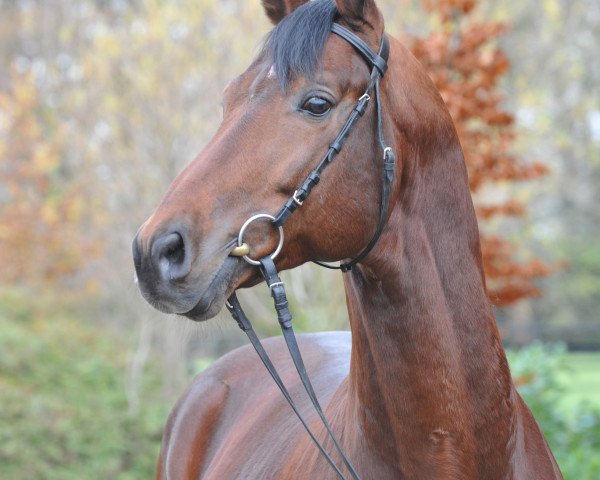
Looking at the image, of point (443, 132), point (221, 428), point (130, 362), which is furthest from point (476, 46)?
point (130, 362)

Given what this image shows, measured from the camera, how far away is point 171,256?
220cm

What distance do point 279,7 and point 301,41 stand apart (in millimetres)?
448

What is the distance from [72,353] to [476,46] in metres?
6.23

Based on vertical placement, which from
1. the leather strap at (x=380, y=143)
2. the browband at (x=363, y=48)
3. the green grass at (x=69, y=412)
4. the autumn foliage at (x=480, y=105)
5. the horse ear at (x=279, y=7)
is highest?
the autumn foliage at (x=480, y=105)

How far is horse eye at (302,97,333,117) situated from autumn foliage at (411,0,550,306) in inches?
173

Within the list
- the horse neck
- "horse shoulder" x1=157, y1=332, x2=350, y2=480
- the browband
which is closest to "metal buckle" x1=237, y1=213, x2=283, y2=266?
the horse neck

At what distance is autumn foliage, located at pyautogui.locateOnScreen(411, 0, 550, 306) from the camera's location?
6.77 meters

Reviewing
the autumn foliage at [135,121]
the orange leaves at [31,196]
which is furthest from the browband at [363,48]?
the orange leaves at [31,196]

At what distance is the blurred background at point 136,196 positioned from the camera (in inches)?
278

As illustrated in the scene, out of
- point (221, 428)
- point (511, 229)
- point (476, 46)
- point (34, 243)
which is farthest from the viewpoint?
point (511, 229)

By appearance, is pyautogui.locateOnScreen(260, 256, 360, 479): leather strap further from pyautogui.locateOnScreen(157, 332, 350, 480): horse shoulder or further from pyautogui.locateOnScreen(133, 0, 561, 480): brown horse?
pyautogui.locateOnScreen(157, 332, 350, 480): horse shoulder

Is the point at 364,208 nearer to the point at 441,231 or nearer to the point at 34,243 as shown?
the point at 441,231

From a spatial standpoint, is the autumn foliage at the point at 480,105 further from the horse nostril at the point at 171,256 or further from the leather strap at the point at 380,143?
the horse nostril at the point at 171,256

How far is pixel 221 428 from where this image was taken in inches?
156
